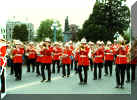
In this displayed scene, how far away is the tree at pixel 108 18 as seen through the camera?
149 feet

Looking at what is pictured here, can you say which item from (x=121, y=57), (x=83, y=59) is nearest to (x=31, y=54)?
(x=83, y=59)

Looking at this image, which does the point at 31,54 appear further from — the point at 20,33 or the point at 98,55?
the point at 20,33

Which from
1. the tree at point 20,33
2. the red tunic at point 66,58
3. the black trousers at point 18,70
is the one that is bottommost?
the black trousers at point 18,70

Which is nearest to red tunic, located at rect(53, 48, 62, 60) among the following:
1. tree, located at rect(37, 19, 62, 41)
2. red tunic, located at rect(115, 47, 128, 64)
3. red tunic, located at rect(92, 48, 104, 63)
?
red tunic, located at rect(92, 48, 104, 63)

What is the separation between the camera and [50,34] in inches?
2616

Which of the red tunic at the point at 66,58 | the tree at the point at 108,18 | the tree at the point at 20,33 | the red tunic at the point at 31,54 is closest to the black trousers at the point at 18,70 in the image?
→ the red tunic at the point at 66,58

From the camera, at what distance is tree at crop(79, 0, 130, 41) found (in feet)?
149

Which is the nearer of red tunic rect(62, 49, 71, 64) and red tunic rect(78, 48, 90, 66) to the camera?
red tunic rect(78, 48, 90, 66)

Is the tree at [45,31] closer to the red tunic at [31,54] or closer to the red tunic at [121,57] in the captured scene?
the red tunic at [31,54]

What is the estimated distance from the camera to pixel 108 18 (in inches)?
1804

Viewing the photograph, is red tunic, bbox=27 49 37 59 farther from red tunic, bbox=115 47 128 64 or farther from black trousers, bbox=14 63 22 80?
red tunic, bbox=115 47 128 64

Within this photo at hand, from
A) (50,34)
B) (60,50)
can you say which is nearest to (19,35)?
(50,34)

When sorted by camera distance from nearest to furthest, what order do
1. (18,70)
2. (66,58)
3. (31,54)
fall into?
(18,70), (66,58), (31,54)
